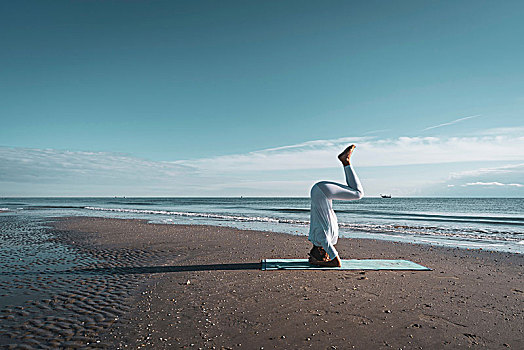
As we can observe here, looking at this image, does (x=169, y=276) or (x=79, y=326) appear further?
(x=169, y=276)

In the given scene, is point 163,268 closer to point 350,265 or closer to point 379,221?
point 350,265

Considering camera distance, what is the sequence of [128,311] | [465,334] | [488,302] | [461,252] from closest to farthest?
[465,334] → [128,311] → [488,302] → [461,252]

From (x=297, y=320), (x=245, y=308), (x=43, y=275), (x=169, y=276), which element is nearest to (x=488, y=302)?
(x=297, y=320)

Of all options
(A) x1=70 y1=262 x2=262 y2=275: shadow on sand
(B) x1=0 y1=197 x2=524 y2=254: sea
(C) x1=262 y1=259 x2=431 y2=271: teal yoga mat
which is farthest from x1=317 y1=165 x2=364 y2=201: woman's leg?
(B) x1=0 y1=197 x2=524 y2=254: sea

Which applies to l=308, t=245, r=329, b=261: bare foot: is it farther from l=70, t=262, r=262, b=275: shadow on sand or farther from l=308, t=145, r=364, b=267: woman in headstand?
l=70, t=262, r=262, b=275: shadow on sand

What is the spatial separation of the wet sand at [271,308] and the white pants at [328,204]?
92cm

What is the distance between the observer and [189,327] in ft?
16.0

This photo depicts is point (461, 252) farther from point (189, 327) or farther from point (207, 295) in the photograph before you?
point (189, 327)

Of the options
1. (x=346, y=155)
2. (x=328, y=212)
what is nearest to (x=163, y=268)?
(x=328, y=212)

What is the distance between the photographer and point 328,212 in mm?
8883

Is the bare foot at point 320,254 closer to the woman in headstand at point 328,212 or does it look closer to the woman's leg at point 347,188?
the woman in headstand at point 328,212

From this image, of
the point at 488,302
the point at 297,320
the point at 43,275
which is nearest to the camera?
the point at 297,320

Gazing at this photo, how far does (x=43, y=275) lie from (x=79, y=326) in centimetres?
400

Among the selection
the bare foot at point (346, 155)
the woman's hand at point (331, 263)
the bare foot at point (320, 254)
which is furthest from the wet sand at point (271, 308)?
the bare foot at point (346, 155)
